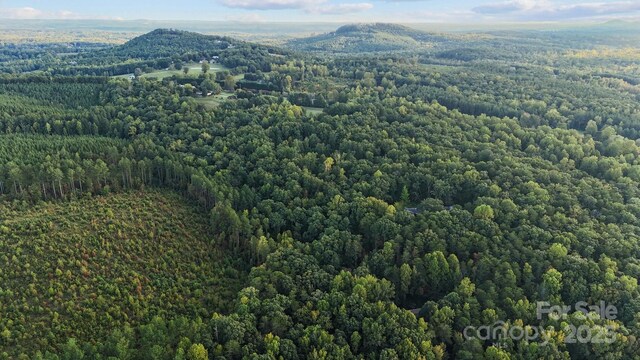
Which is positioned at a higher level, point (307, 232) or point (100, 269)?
point (307, 232)

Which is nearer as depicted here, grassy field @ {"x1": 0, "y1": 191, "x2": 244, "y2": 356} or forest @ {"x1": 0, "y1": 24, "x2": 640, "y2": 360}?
forest @ {"x1": 0, "y1": 24, "x2": 640, "y2": 360}

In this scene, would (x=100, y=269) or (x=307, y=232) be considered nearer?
(x=100, y=269)

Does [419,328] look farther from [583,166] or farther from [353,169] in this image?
[583,166]

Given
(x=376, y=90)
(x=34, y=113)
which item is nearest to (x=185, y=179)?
(x=34, y=113)

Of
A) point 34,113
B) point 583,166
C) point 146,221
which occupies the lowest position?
point 146,221
